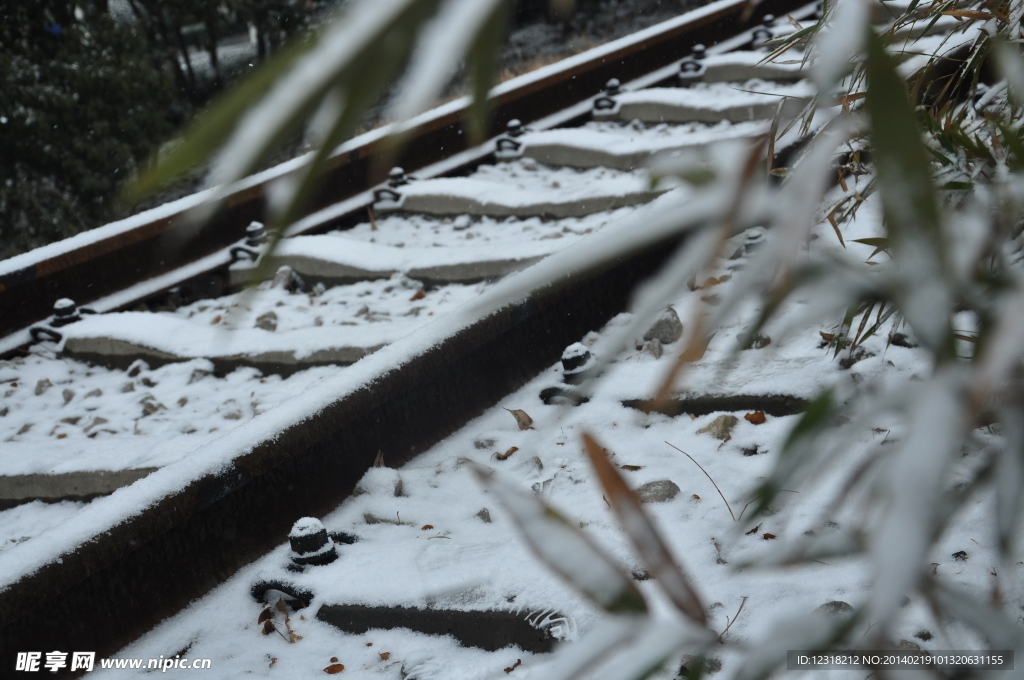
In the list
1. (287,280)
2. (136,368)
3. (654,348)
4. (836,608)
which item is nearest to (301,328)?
(287,280)

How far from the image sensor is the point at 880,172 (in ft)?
1.52

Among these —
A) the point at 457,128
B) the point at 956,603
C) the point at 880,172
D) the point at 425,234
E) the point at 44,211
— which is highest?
the point at 880,172

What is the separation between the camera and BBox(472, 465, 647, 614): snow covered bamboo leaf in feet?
1.97

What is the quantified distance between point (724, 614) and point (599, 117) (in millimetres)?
4865

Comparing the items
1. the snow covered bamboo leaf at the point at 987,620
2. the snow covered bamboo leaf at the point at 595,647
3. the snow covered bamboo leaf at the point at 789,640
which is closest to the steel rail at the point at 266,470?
the snow covered bamboo leaf at the point at 595,647

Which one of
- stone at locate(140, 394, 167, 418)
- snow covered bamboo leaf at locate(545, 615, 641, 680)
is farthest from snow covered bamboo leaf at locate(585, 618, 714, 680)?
stone at locate(140, 394, 167, 418)

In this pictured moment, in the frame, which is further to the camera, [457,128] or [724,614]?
[457,128]

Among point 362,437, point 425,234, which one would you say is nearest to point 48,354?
point 425,234

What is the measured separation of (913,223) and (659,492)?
147 centimetres

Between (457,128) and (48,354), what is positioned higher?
(457,128)

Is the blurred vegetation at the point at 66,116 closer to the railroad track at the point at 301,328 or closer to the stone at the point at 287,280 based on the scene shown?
the railroad track at the point at 301,328

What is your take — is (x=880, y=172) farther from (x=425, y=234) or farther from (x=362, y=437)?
(x=425, y=234)

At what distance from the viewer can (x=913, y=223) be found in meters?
0.45

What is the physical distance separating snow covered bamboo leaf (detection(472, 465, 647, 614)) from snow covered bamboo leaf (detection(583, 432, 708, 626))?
0.10 ft
